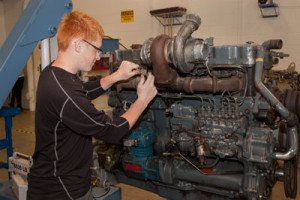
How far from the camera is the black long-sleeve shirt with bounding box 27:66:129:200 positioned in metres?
1.33

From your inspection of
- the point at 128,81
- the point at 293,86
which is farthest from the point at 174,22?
the point at 128,81

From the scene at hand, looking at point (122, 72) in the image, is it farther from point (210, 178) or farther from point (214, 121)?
point (210, 178)

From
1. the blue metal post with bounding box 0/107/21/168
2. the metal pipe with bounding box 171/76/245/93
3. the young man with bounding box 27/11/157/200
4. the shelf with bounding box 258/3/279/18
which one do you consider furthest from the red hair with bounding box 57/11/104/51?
the shelf with bounding box 258/3/279/18

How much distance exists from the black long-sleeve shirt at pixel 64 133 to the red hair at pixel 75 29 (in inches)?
6.0

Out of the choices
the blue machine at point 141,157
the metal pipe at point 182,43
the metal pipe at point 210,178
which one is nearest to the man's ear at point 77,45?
the metal pipe at point 182,43

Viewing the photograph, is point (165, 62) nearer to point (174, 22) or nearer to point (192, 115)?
point (192, 115)

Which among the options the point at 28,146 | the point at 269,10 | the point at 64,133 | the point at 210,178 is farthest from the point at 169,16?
the point at 64,133

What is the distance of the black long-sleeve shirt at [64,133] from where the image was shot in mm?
1329

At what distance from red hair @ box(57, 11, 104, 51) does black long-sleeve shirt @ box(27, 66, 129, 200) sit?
6.0 inches

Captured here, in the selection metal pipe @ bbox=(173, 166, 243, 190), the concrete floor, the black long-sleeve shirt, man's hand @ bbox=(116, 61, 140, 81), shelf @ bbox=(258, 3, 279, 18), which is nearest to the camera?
the black long-sleeve shirt

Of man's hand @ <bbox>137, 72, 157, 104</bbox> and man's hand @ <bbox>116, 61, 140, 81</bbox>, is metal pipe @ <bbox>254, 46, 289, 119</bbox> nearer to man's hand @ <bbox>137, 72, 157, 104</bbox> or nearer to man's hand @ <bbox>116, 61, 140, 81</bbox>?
man's hand @ <bbox>137, 72, 157, 104</bbox>

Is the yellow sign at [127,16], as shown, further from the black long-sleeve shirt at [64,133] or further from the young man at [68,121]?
the black long-sleeve shirt at [64,133]

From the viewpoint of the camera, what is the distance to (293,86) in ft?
11.8

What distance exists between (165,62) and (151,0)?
4.57 metres
